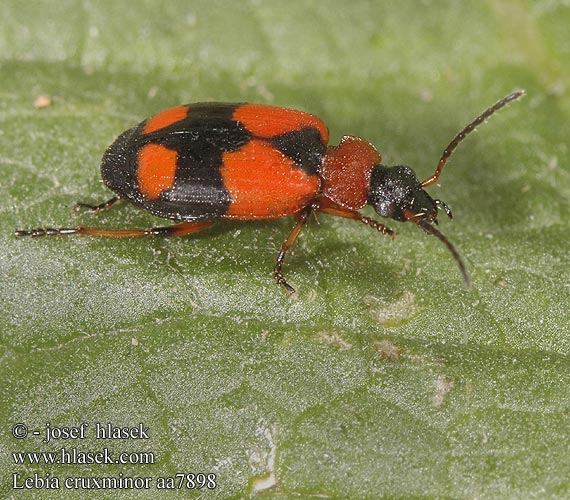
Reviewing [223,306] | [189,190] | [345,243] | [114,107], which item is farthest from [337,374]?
[114,107]

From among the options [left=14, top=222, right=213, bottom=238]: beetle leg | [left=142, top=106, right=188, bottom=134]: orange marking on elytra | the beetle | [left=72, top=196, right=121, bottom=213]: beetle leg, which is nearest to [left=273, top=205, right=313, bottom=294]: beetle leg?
the beetle

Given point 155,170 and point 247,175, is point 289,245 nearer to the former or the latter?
point 247,175

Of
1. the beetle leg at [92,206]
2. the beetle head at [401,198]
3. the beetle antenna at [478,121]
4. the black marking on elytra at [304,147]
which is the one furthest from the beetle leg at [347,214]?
the beetle leg at [92,206]

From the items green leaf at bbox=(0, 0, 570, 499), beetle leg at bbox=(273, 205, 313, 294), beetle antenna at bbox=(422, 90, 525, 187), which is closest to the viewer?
green leaf at bbox=(0, 0, 570, 499)

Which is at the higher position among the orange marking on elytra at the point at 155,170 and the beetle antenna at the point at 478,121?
the beetle antenna at the point at 478,121

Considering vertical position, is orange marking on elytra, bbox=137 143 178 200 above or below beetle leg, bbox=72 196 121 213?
above

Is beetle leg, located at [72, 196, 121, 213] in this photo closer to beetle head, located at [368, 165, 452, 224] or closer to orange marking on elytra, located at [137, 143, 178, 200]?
orange marking on elytra, located at [137, 143, 178, 200]

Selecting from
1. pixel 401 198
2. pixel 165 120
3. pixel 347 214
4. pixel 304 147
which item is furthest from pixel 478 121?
pixel 165 120

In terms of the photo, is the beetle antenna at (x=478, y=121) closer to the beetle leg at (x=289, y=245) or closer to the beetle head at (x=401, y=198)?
the beetle head at (x=401, y=198)
